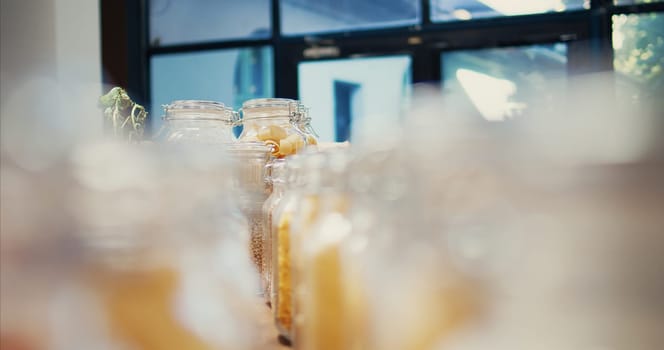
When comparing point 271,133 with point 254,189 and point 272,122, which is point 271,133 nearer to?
point 272,122

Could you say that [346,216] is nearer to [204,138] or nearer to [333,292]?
[333,292]

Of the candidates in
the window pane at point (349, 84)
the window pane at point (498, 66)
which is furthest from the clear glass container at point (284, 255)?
the window pane at point (349, 84)

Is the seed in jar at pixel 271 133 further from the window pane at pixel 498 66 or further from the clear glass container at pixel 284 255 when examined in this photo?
the window pane at pixel 498 66

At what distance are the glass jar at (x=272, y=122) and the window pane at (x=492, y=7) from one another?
264 cm

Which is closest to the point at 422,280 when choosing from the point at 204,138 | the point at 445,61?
the point at 204,138

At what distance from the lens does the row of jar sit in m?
0.89

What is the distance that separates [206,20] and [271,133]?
120 inches

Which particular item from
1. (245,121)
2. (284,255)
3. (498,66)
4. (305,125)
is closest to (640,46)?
(498,66)

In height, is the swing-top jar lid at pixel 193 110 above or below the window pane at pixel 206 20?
below

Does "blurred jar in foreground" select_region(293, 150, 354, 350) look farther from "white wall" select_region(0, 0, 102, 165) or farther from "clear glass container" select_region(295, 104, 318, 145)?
"white wall" select_region(0, 0, 102, 165)

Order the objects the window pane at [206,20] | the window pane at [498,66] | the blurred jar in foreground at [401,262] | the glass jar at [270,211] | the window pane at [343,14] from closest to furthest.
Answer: the blurred jar in foreground at [401,262], the glass jar at [270,211], the window pane at [498,66], the window pane at [343,14], the window pane at [206,20]

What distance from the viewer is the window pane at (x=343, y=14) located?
3.47 metres

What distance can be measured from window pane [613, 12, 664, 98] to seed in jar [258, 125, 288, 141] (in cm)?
260

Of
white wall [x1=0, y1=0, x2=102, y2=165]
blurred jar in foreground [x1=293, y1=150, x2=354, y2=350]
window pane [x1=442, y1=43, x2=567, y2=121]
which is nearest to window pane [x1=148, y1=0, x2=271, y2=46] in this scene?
white wall [x1=0, y1=0, x2=102, y2=165]
